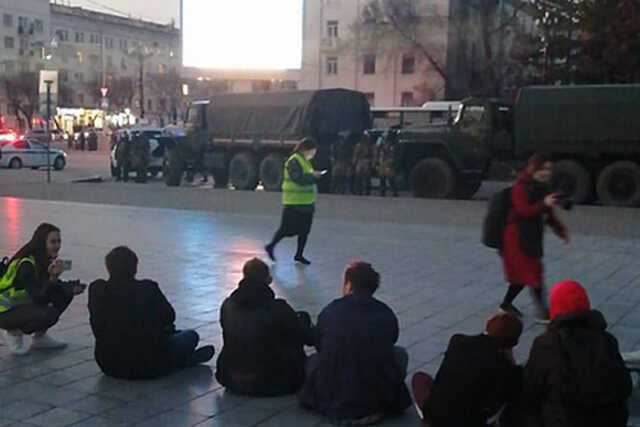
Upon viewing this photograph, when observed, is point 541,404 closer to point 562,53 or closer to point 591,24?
point 591,24

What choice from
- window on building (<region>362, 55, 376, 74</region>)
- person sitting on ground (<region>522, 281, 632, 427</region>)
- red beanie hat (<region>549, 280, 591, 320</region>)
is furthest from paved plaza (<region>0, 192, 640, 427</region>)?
window on building (<region>362, 55, 376, 74</region>)

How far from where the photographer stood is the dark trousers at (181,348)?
20.8ft

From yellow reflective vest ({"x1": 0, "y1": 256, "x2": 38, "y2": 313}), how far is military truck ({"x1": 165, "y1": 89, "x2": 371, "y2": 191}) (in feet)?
62.6

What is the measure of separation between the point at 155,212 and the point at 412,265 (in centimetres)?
845

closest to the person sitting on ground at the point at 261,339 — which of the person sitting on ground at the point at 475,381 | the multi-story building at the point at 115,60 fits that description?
the person sitting on ground at the point at 475,381

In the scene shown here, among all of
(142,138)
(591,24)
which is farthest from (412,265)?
(591,24)

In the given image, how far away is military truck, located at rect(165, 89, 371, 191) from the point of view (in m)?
26.3

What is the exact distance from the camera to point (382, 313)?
5367 mm

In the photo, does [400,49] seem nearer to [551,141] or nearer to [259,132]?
[259,132]

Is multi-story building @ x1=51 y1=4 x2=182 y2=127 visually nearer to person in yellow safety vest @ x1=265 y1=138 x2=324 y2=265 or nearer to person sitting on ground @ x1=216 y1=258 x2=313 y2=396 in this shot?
person in yellow safety vest @ x1=265 y1=138 x2=324 y2=265

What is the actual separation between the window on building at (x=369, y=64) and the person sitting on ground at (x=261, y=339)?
6346 cm

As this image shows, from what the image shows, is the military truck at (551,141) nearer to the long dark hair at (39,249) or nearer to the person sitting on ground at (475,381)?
the long dark hair at (39,249)

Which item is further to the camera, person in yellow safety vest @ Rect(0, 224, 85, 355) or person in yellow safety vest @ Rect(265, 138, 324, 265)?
person in yellow safety vest @ Rect(265, 138, 324, 265)

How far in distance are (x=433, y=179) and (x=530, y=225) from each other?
49.3ft
